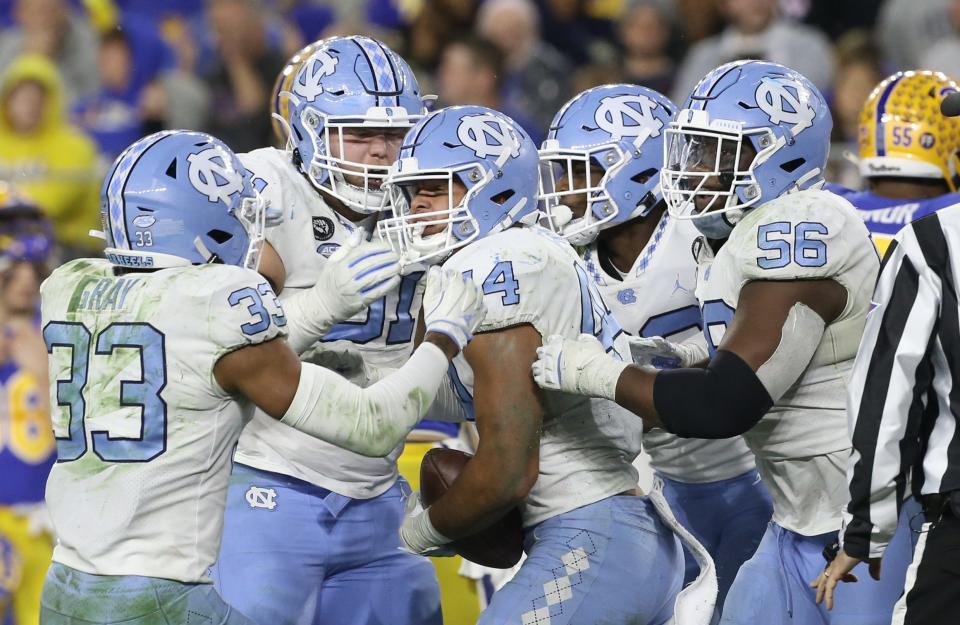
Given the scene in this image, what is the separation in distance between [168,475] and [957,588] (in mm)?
1818

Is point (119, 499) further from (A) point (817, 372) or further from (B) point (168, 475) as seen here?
(A) point (817, 372)

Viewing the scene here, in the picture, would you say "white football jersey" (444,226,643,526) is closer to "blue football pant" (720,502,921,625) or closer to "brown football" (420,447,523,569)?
"brown football" (420,447,523,569)

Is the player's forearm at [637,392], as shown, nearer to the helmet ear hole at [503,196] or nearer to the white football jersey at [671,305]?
the helmet ear hole at [503,196]

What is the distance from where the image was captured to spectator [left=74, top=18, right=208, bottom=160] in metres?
9.55

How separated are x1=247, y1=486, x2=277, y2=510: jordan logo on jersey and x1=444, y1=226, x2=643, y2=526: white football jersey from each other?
3.09 feet

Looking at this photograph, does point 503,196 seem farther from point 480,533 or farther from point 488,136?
point 480,533

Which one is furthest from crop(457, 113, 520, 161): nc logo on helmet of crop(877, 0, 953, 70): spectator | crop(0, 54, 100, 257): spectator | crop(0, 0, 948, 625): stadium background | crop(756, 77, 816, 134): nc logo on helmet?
crop(877, 0, 953, 70): spectator

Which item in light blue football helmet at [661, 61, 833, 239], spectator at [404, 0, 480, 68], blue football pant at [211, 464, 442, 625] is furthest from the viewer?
spectator at [404, 0, 480, 68]

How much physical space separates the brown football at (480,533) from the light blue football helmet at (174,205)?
2.55ft

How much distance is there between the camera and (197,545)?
11.4 ft

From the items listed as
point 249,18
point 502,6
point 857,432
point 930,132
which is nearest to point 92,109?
point 249,18

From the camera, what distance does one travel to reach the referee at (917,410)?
10.4 feet

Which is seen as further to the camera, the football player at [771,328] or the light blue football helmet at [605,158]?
the light blue football helmet at [605,158]

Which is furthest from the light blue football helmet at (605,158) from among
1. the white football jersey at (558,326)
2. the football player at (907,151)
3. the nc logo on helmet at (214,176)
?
the nc logo on helmet at (214,176)
